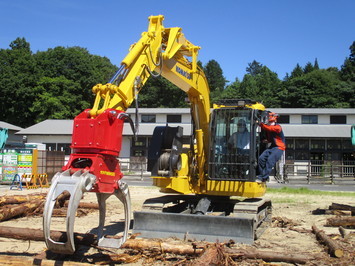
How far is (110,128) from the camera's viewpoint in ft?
20.7

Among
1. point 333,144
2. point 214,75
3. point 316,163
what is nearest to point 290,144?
point 316,163

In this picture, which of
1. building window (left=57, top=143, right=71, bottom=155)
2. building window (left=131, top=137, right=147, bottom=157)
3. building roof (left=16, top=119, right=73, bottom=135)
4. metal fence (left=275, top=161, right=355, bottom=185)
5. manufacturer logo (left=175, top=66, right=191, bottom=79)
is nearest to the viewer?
manufacturer logo (left=175, top=66, right=191, bottom=79)

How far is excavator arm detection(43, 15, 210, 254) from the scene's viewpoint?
565cm

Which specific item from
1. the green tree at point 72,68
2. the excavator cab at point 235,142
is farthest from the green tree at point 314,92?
the excavator cab at point 235,142

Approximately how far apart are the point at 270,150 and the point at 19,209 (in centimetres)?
729

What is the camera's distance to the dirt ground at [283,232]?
7.44m

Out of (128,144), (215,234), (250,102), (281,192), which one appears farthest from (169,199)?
(128,144)

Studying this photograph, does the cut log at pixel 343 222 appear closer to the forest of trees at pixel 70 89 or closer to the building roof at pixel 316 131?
the building roof at pixel 316 131

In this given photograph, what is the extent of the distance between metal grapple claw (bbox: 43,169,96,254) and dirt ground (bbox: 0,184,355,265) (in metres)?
1.97

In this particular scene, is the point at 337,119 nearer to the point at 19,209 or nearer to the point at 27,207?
the point at 27,207

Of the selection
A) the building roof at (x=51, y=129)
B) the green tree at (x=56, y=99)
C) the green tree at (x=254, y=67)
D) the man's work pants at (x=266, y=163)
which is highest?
the green tree at (x=254, y=67)

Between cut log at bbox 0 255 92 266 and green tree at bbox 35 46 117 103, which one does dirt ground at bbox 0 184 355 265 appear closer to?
cut log at bbox 0 255 92 266

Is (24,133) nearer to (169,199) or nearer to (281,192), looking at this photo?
(281,192)

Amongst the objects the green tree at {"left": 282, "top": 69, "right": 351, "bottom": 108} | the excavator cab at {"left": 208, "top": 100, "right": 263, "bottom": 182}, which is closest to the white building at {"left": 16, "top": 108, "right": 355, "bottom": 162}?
the green tree at {"left": 282, "top": 69, "right": 351, "bottom": 108}
